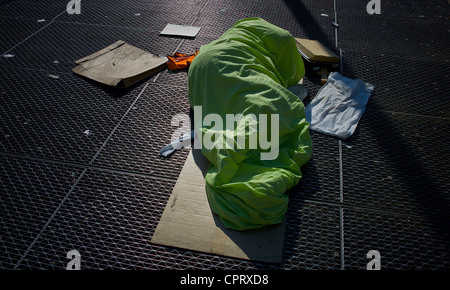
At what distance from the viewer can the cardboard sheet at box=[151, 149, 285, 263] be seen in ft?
6.42

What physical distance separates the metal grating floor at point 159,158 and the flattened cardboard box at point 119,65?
88mm

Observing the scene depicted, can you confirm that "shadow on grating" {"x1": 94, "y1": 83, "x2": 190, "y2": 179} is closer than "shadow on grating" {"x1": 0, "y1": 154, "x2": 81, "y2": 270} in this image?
No

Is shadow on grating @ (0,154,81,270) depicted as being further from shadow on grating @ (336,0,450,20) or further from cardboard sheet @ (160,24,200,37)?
shadow on grating @ (336,0,450,20)

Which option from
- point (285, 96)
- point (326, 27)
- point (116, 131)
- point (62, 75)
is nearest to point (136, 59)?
point (62, 75)

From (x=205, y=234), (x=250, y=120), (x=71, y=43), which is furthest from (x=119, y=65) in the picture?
(x=205, y=234)

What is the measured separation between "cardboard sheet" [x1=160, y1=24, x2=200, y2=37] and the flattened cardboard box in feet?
1.65

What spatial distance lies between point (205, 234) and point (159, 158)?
754 millimetres

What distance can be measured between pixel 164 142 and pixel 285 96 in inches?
38.8

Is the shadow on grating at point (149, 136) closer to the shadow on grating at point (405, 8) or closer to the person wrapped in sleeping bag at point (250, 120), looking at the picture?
the person wrapped in sleeping bag at point (250, 120)

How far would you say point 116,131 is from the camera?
2729mm

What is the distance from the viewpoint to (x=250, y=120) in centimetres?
228

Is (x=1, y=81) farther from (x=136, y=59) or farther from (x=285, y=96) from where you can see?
Answer: (x=285, y=96)

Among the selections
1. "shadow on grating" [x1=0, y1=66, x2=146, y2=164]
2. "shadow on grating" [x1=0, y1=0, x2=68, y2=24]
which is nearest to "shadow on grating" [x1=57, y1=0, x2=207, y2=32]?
"shadow on grating" [x1=0, y1=0, x2=68, y2=24]

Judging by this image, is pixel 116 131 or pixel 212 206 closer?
pixel 212 206
